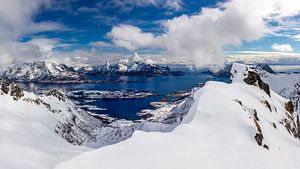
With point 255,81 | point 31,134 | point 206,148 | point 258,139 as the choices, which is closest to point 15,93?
point 31,134

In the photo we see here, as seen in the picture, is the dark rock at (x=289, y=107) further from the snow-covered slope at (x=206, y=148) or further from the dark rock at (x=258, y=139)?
the dark rock at (x=258, y=139)

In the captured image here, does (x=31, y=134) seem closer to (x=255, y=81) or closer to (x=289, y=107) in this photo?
(x=255, y=81)

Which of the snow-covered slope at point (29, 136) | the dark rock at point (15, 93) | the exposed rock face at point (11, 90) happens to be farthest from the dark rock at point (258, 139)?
the dark rock at point (15, 93)

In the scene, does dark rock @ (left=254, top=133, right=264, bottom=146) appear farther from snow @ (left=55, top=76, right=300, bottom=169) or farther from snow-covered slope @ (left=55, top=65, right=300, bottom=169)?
snow @ (left=55, top=76, right=300, bottom=169)

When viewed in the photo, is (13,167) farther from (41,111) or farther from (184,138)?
(41,111)

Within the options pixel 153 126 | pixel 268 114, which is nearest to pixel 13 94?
pixel 153 126

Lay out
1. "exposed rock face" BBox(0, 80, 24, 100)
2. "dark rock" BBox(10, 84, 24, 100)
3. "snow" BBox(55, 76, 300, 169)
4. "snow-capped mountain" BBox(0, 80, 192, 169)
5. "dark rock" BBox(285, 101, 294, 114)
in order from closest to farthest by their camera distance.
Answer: "snow" BBox(55, 76, 300, 169) < "snow-capped mountain" BBox(0, 80, 192, 169) < "dark rock" BBox(285, 101, 294, 114) < "exposed rock face" BBox(0, 80, 24, 100) < "dark rock" BBox(10, 84, 24, 100)

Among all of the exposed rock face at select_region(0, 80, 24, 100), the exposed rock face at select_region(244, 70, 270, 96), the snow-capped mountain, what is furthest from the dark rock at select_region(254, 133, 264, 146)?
the exposed rock face at select_region(0, 80, 24, 100)

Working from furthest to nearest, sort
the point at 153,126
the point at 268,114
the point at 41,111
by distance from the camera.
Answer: the point at 41,111 < the point at 153,126 < the point at 268,114
